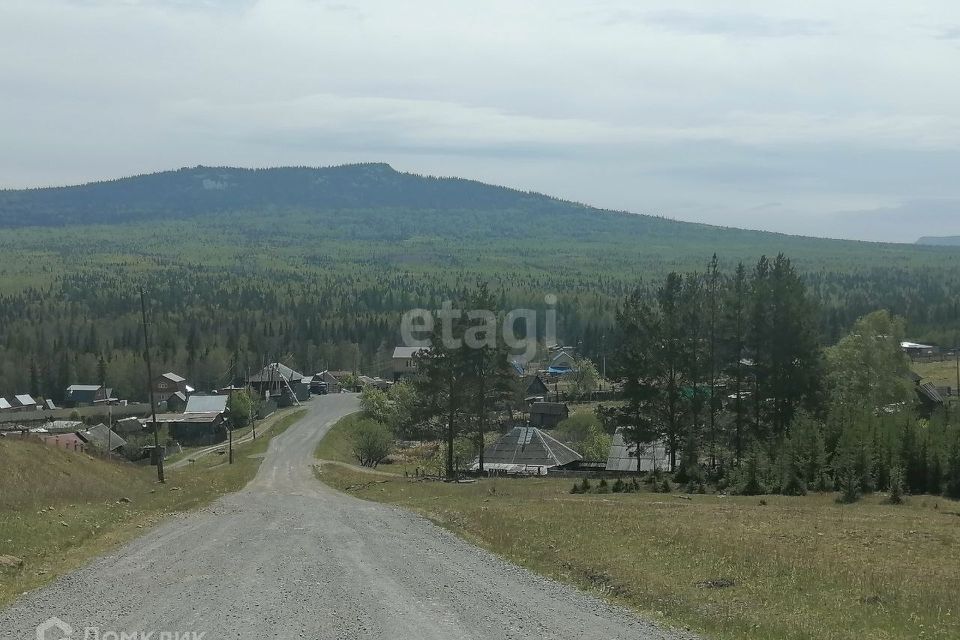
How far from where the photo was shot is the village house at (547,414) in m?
89.8

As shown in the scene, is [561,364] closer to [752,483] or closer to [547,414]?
[547,414]

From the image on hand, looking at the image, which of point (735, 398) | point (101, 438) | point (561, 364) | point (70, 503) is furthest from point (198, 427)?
point (70, 503)

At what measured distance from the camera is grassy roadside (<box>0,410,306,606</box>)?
692 inches

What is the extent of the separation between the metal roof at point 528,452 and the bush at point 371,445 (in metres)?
8.44

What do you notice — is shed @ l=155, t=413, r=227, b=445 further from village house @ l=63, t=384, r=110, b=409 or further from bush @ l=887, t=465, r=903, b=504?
bush @ l=887, t=465, r=903, b=504

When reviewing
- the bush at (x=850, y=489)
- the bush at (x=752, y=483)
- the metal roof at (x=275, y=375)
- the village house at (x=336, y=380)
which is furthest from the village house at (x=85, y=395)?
the bush at (x=850, y=489)

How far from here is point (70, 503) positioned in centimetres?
2723

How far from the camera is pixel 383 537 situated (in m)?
20.0

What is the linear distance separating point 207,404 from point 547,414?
39.6m

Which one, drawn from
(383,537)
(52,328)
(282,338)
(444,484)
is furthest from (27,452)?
(52,328)

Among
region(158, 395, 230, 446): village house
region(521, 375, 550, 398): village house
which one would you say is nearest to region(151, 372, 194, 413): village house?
region(158, 395, 230, 446): village house

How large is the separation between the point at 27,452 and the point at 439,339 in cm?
1909

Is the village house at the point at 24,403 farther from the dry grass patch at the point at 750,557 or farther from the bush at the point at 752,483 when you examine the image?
the bush at the point at 752,483

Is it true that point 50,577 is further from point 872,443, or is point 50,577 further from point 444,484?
point 872,443
